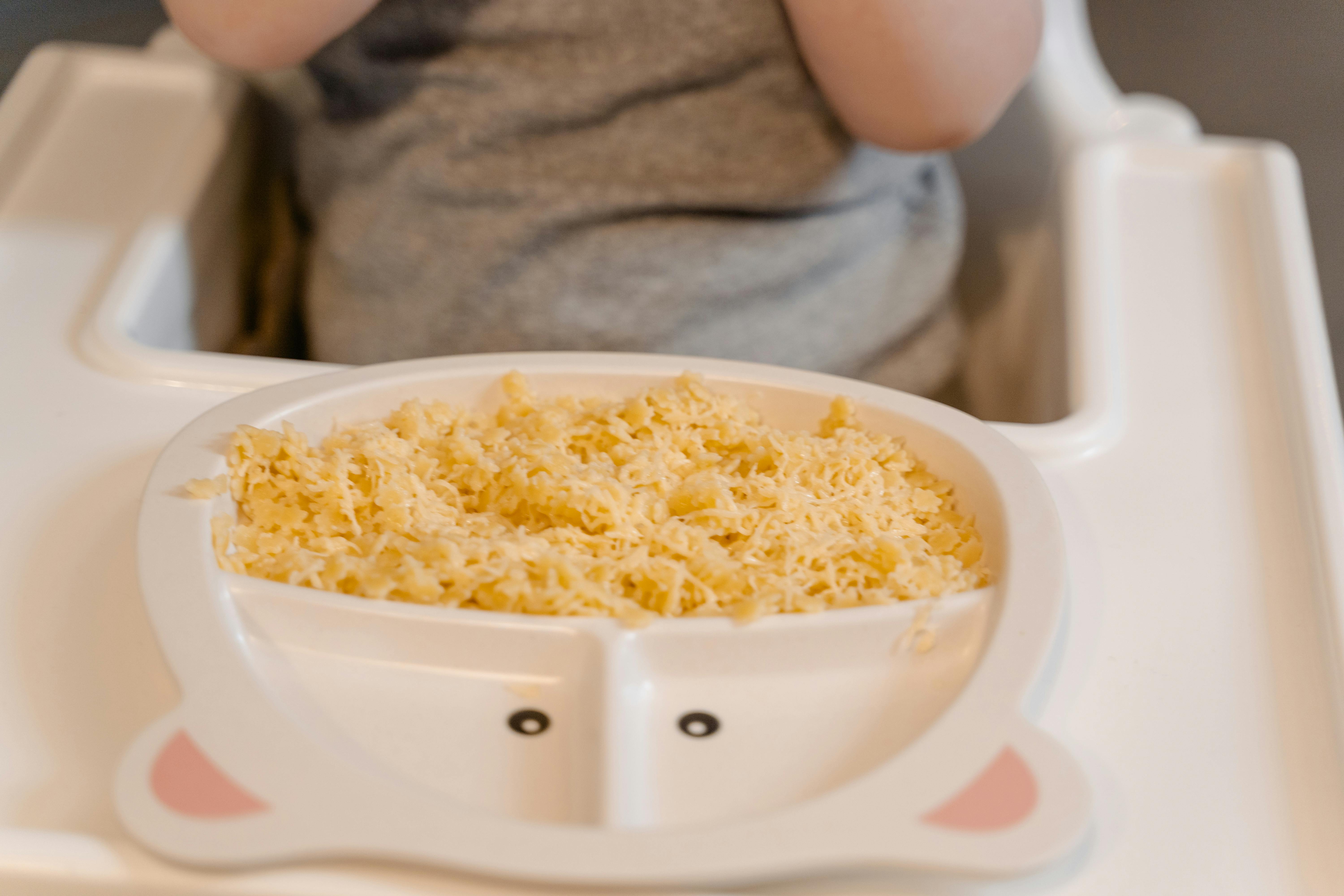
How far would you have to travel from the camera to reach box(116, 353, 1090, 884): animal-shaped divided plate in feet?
0.96

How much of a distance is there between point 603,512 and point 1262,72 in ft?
3.85

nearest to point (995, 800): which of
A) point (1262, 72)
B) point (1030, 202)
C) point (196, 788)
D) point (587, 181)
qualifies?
point (196, 788)

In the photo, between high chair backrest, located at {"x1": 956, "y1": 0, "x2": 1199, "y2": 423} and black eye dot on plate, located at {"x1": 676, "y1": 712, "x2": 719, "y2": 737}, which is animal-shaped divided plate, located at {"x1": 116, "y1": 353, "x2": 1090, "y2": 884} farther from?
high chair backrest, located at {"x1": 956, "y1": 0, "x2": 1199, "y2": 423}

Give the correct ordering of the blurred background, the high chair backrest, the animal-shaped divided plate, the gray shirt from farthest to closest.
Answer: the blurred background < the high chair backrest < the gray shirt < the animal-shaped divided plate

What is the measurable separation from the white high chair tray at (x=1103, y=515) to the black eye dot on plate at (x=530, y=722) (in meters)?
0.06

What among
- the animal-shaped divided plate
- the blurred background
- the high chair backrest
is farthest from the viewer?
the blurred background

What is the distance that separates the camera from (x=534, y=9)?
1.85ft

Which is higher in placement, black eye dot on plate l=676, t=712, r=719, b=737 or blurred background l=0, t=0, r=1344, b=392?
black eye dot on plate l=676, t=712, r=719, b=737

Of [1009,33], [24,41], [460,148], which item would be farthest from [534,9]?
[24,41]

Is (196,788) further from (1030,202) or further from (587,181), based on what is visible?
(1030,202)

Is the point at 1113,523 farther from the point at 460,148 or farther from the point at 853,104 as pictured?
the point at 460,148

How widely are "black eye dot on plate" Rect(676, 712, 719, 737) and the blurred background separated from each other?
2.87ft

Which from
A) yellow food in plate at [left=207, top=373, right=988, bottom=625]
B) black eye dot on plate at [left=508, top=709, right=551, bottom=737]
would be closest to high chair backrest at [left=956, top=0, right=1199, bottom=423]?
yellow food in plate at [left=207, top=373, right=988, bottom=625]

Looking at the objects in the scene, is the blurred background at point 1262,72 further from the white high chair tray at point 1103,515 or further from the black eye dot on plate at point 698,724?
the black eye dot on plate at point 698,724
